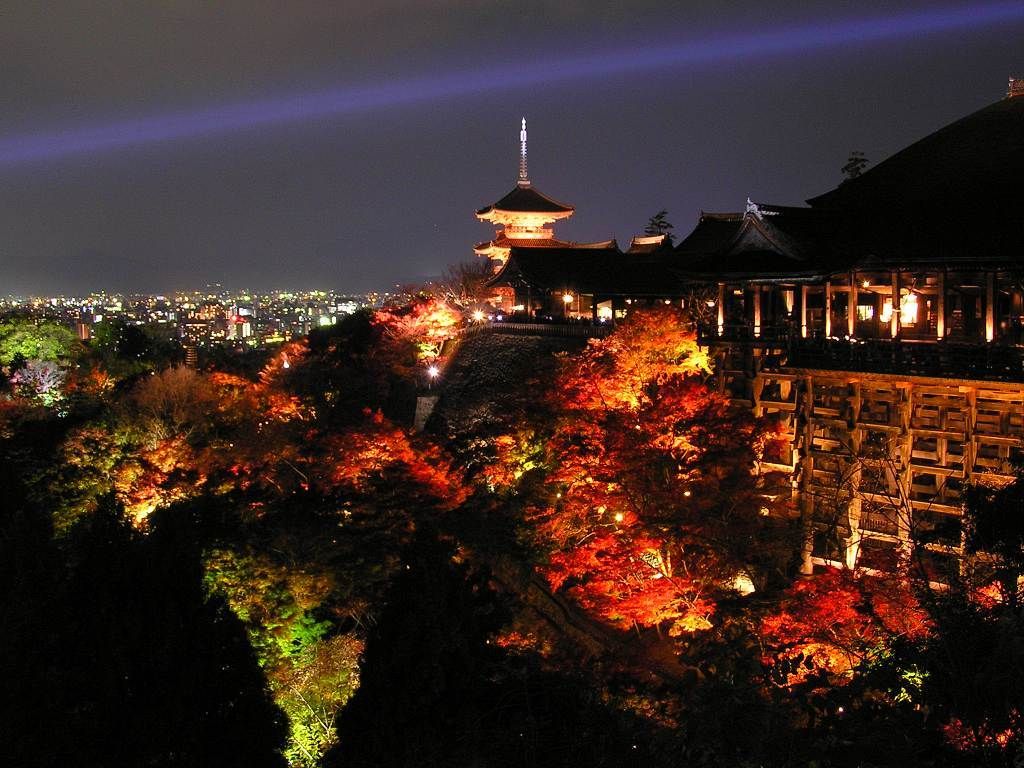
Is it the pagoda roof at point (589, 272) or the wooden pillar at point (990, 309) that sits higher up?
the pagoda roof at point (589, 272)

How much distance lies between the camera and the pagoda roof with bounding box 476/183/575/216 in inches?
1903

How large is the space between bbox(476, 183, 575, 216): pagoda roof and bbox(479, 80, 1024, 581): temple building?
25977 mm

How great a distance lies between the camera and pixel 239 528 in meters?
20.9

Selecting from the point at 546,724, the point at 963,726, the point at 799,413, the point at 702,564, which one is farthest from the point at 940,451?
the point at 963,726

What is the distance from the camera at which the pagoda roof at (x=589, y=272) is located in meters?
32.0

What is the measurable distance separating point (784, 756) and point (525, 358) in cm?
2215

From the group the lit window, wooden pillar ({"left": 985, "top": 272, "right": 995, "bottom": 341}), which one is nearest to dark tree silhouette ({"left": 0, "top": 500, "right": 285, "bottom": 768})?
wooden pillar ({"left": 985, "top": 272, "right": 995, "bottom": 341})

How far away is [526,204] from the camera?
48812 millimetres

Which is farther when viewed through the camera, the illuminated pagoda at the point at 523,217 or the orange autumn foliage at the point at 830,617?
the illuminated pagoda at the point at 523,217

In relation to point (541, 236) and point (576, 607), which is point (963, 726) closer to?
point (576, 607)

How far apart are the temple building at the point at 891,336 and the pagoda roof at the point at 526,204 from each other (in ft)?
85.2

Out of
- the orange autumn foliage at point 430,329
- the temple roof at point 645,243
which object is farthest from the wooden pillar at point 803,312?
the temple roof at point 645,243

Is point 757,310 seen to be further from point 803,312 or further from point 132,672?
point 132,672

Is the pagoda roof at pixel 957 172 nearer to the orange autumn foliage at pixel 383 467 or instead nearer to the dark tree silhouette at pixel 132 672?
the orange autumn foliage at pixel 383 467
